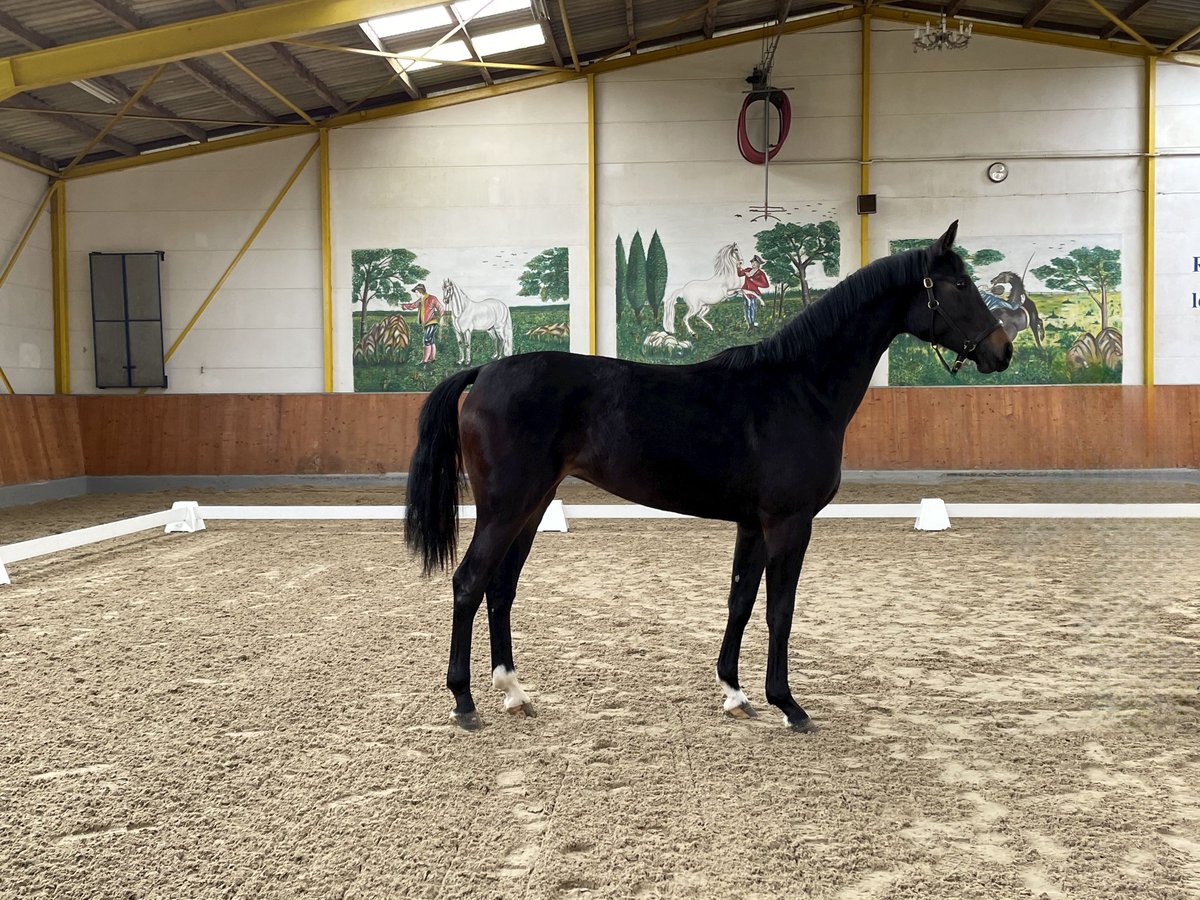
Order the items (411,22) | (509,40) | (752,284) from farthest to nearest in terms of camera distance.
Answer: (752,284) → (509,40) → (411,22)

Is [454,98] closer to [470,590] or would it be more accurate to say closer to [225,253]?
[225,253]

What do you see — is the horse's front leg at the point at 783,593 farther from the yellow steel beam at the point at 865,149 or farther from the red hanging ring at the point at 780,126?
the red hanging ring at the point at 780,126

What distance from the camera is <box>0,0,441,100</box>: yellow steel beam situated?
25.1 ft

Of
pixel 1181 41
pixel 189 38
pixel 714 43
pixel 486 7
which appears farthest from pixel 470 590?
pixel 1181 41

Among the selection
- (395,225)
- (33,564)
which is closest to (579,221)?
(395,225)

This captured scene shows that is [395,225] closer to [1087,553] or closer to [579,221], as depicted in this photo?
[579,221]

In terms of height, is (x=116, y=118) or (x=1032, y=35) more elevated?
(x=1032, y=35)

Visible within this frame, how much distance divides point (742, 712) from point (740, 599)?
40cm

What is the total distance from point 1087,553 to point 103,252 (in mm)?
12005

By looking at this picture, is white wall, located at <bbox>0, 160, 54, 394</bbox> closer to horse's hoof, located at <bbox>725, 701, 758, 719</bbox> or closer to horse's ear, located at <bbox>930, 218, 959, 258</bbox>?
horse's hoof, located at <bbox>725, 701, 758, 719</bbox>

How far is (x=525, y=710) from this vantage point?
3.23 m

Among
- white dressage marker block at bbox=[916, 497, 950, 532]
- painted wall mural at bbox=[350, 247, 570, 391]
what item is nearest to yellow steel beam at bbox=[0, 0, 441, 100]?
painted wall mural at bbox=[350, 247, 570, 391]

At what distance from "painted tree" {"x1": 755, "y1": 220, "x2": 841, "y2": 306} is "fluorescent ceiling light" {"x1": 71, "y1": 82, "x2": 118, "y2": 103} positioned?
25.6ft

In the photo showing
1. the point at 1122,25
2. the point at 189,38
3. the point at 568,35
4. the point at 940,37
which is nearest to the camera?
the point at 189,38
